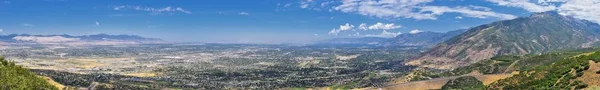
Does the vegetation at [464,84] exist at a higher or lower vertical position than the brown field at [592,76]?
lower

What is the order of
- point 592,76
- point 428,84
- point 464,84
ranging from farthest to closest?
point 428,84 < point 464,84 < point 592,76

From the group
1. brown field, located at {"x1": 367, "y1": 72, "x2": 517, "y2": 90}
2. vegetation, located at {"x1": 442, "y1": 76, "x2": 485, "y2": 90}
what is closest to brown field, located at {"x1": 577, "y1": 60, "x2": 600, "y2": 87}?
vegetation, located at {"x1": 442, "y1": 76, "x2": 485, "y2": 90}

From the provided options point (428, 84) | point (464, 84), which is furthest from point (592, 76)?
point (428, 84)

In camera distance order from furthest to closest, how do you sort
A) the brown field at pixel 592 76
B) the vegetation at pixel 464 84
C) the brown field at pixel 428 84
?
the brown field at pixel 428 84 → the vegetation at pixel 464 84 → the brown field at pixel 592 76

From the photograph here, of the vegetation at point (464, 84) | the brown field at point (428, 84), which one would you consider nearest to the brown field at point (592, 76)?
the vegetation at point (464, 84)

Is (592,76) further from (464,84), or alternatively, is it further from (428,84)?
(428,84)

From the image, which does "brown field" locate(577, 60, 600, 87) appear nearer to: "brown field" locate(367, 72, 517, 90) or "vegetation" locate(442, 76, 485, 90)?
"vegetation" locate(442, 76, 485, 90)

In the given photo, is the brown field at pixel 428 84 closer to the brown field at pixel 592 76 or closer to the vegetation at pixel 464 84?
the vegetation at pixel 464 84
